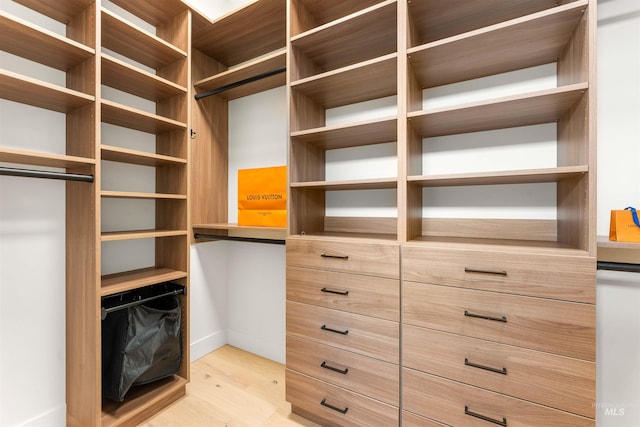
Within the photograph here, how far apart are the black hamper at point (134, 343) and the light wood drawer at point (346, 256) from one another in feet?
2.71

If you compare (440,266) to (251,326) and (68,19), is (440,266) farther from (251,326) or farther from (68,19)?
(68,19)

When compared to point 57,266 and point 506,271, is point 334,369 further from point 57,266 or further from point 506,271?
point 57,266

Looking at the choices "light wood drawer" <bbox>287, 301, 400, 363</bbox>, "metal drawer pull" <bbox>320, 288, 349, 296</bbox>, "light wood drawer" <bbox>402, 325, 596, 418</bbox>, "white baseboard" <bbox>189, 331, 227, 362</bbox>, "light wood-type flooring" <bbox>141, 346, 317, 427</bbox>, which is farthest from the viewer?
"white baseboard" <bbox>189, 331, 227, 362</bbox>

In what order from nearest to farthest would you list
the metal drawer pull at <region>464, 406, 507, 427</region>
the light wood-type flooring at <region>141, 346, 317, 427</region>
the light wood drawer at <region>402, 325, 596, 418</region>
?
the light wood drawer at <region>402, 325, 596, 418</region> < the metal drawer pull at <region>464, 406, 507, 427</region> < the light wood-type flooring at <region>141, 346, 317, 427</region>

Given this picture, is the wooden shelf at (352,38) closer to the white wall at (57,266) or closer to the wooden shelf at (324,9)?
the wooden shelf at (324,9)

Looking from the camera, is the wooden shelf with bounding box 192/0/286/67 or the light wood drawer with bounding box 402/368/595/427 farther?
the wooden shelf with bounding box 192/0/286/67

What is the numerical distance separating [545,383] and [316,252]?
1.02m

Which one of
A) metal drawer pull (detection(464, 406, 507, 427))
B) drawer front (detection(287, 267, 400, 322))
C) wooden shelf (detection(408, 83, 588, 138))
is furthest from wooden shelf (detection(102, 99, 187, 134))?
metal drawer pull (detection(464, 406, 507, 427))

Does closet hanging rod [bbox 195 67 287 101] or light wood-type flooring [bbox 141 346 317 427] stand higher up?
closet hanging rod [bbox 195 67 287 101]

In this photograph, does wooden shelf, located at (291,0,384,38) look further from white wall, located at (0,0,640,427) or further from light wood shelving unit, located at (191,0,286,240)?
white wall, located at (0,0,640,427)

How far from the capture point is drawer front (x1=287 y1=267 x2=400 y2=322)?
4.26 feet

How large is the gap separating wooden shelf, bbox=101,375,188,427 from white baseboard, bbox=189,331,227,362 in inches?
14.2

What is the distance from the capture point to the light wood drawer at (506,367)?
98 centimetres

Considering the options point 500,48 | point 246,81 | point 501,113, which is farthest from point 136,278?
point 500,48
